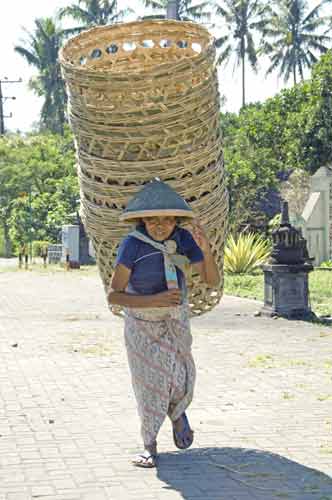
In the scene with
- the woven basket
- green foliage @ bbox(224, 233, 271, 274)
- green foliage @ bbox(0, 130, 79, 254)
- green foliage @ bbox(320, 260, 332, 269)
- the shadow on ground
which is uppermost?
green foliage @ bbox(0, 130, 79, 254)

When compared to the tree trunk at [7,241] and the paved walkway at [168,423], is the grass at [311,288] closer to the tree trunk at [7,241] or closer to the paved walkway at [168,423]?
the paved walkway at [168,423]

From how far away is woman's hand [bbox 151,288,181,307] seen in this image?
511 centimetres

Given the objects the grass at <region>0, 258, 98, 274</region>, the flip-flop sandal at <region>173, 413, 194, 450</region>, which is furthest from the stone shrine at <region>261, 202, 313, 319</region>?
the grass at <region>0, 258, 98, 274</region>

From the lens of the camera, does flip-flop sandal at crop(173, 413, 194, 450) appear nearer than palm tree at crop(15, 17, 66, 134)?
Yes

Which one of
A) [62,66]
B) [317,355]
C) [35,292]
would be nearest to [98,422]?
[62,66]

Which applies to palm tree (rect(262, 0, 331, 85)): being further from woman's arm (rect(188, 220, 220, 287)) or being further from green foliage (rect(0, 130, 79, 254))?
woman's arm (rect(188, 220, 220, 287))

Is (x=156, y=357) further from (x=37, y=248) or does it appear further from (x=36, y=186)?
(x=36, y=186)

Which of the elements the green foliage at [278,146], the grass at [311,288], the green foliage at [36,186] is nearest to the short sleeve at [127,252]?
the grass at [311,288]

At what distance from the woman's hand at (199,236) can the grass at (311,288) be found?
8916 mm

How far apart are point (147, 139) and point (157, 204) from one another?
423mm

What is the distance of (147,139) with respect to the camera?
525 centimetres

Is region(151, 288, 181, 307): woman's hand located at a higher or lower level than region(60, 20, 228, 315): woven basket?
lower

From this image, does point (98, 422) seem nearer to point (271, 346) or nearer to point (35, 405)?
point (35, 405)

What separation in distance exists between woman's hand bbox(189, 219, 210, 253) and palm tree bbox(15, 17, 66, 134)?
1842 inches
